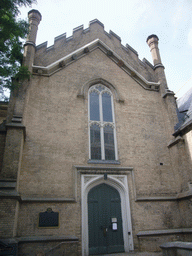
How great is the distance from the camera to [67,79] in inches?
520

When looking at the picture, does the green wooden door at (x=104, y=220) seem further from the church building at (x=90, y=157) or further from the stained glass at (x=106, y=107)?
the stained glass at (x=106, y=107)

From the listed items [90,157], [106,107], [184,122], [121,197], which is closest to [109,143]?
[90,157]

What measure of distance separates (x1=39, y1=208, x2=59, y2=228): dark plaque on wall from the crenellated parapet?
8.43m

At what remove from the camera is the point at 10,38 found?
377 inches

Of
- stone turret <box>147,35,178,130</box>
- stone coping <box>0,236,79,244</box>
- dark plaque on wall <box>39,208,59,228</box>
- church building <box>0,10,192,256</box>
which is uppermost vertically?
stone turret <box>147,35,178,130</box>

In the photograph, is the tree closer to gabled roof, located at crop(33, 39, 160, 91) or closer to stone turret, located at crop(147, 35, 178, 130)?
gabled roof, located at crop(33, 39, 160, 91)

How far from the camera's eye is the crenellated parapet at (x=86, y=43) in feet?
45.3

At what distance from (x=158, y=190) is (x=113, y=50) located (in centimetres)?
977

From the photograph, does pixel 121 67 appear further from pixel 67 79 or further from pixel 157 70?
pixel 67 79

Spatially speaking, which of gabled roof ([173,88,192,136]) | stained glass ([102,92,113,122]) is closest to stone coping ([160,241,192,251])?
gabled roof ([173,88,192,136])

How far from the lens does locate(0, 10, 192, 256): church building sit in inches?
367

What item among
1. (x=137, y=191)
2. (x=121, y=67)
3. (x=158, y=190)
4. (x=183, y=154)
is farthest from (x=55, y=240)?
(x=121, y=67)

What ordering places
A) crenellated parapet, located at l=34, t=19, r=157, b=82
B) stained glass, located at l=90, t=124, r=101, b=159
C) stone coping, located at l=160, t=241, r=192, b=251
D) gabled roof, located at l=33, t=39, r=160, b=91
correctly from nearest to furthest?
1. stone coping, located at l=160, t=241, r=192, b=251
2. stained glass, located at l=90, t=124, r=101, b=159
3. gabled roof, located at l=33, t=39, r=160, b=91
4. crenellated parapet, located at l=34, t=19, r=157, b=82

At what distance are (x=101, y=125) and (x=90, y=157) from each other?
203cm
